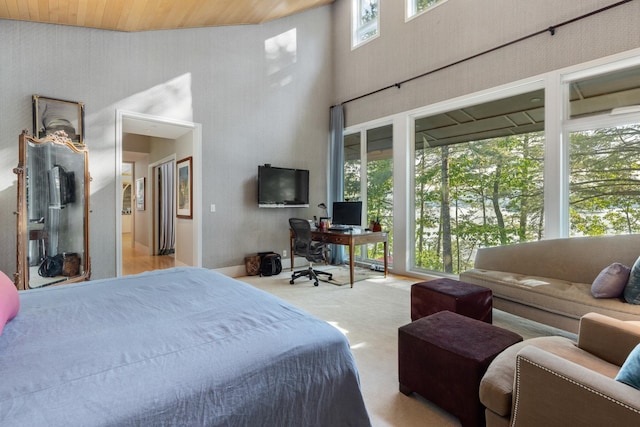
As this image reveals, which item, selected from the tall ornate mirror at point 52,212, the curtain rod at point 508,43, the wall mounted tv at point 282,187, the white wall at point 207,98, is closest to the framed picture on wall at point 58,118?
the white wall at point 207,98

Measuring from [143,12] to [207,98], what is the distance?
4.19 ft

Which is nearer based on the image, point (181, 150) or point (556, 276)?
point (556, 276)

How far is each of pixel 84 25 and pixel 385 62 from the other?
4.03 meters

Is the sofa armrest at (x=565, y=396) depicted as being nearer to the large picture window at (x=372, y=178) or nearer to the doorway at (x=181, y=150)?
the large picture window at (x=372, y=178)

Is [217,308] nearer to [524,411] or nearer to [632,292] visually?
[524,411]

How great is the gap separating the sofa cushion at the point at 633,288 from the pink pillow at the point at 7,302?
3.50 metres

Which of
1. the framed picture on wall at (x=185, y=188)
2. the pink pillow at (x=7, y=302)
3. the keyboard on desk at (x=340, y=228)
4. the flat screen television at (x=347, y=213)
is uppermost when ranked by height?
the framed picture on wall at (x=185, y=188)

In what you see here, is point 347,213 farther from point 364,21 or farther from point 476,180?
point 364,21

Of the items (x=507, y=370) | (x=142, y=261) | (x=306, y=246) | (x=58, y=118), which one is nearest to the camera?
(x=507, y=370)

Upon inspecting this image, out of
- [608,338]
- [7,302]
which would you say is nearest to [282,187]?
[7,302]

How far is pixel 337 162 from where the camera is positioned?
5.90 m

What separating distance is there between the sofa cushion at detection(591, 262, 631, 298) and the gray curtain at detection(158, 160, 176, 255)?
671 cm

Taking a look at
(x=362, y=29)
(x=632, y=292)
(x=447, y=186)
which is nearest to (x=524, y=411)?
(x=632, y=292)

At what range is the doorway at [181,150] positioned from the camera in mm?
3947
